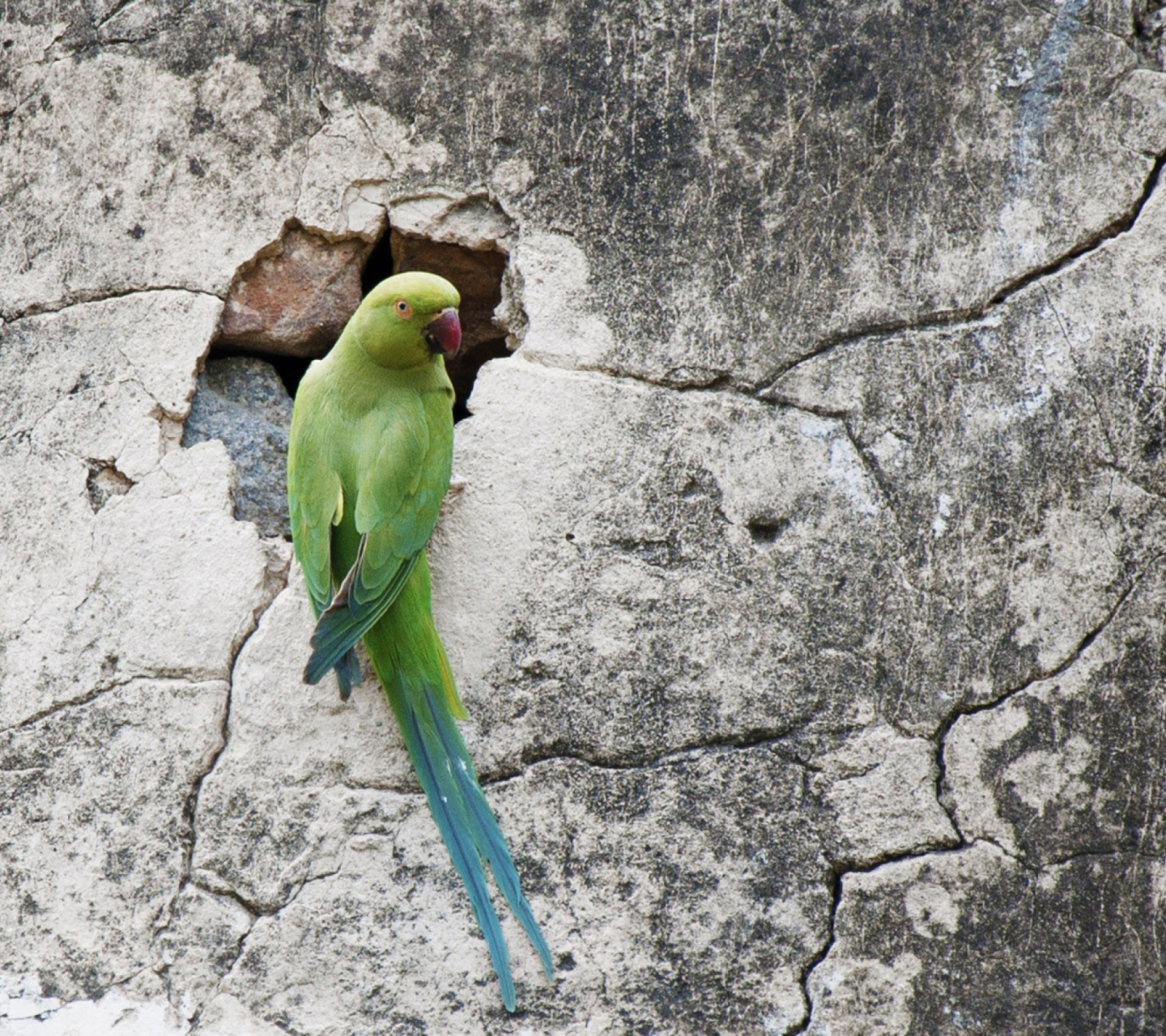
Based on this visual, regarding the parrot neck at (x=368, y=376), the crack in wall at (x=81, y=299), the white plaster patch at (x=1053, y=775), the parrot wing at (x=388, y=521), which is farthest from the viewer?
the crack in wall at (x=81, y=299)

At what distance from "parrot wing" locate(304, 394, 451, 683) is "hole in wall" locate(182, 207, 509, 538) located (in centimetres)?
39

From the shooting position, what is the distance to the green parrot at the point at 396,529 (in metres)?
2.09

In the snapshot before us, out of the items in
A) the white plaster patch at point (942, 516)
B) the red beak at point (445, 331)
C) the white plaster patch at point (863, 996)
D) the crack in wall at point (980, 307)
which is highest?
the red beak at point (445, 331)

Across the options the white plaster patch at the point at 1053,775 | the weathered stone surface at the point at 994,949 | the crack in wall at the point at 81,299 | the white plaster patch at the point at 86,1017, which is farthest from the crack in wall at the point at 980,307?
the white plaster patch at the point at 86,1017

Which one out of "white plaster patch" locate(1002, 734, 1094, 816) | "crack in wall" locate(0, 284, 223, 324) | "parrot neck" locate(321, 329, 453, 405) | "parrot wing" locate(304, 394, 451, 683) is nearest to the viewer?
"parrot wing" locate(304, 394, 451, 683)

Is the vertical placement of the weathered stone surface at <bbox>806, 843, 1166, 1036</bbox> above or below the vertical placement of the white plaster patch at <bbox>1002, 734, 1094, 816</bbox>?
below

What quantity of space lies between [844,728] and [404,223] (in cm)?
138

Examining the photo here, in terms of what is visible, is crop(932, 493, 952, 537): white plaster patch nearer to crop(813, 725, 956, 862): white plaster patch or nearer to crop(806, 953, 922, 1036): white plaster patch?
crop(813, 725, 956, 862): white plaster patch

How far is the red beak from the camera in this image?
2.20 metres

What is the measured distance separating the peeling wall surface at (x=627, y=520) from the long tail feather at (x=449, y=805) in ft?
0.23

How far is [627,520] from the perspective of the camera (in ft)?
7.53

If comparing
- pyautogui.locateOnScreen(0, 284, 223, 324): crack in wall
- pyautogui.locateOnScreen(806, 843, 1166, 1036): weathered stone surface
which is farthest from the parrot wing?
pyautogui.locateOnScreen(806, 843, 1166, 1036): weathered stone surface

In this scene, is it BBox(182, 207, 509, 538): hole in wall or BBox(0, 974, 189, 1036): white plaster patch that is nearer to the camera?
BBox(0, 974, 189, 1036): white plaster patch

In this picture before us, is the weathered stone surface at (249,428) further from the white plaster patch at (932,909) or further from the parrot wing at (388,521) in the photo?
the white plaster patch at (932,909)
